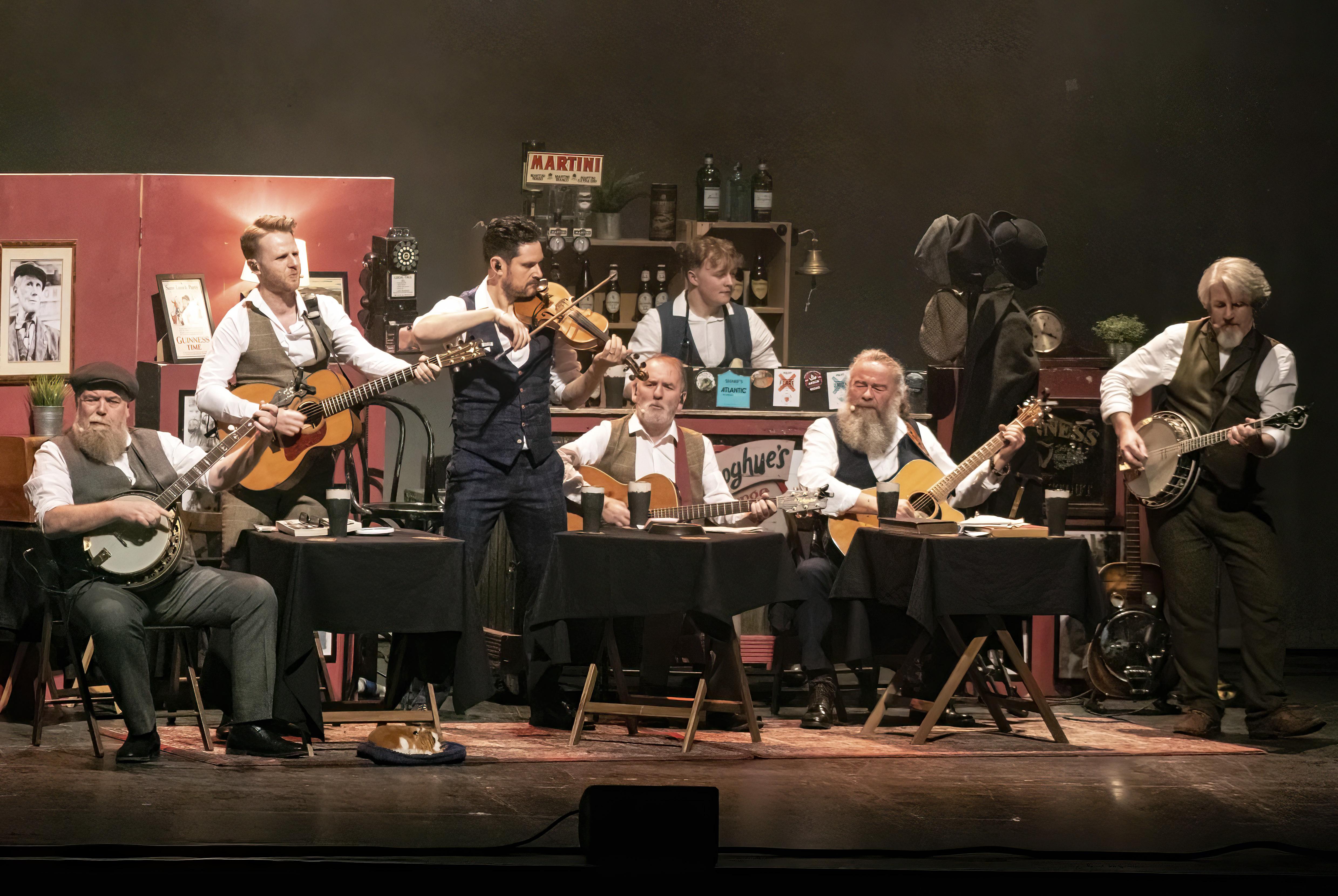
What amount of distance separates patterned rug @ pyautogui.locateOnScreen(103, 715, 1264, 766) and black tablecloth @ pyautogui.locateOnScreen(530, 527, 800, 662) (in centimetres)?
40

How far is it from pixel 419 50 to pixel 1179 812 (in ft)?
16.9

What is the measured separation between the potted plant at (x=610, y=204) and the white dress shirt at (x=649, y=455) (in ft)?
5.46

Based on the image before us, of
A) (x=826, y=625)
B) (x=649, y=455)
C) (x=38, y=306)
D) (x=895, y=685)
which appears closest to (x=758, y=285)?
(x=649, y=455)

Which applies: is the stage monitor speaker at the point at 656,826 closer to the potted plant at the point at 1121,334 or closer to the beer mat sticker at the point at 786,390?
the beer mat sticker at the point at 786,390

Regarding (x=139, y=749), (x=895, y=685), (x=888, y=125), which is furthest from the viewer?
(x=888, y=125)

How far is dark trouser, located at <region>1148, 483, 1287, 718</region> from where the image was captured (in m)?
5.40

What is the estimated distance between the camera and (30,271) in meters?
6.20

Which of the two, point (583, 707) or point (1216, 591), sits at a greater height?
point (1216, 591)

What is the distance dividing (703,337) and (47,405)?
8.90ft

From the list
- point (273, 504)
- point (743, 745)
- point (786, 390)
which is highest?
point (786, 390)

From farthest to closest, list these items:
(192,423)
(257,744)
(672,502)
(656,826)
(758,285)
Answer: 1. (758,285)
2. (192,423)
3. (672,502)
4. (257,744)
5. (656,826)

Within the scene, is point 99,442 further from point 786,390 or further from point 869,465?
point 786,390

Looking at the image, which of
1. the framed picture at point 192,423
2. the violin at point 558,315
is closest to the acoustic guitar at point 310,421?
the violin at point 558,315

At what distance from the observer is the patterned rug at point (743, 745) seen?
476 centimetres
